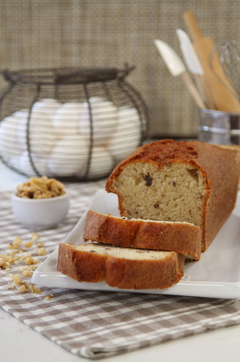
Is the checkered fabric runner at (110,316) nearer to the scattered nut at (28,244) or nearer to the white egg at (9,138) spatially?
the scattered nut at (28,244)

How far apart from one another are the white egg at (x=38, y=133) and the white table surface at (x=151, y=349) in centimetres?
123

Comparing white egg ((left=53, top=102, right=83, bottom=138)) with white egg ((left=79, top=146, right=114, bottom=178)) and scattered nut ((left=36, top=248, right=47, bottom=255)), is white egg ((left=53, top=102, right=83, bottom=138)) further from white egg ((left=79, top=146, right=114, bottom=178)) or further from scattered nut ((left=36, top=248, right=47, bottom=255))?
scattered nut ((left=36, top=248, right=47, bottom=255))

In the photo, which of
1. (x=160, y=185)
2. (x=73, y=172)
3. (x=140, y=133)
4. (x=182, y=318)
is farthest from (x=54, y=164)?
(x=182, y=318)

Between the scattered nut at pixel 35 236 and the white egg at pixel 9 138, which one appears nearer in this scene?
the scattered nut at pixel 35 236

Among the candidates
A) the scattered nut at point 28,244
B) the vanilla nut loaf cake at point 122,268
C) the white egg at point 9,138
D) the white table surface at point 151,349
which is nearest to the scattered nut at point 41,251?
the scattered nut at point 28,244

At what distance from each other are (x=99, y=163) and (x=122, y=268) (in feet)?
4.00

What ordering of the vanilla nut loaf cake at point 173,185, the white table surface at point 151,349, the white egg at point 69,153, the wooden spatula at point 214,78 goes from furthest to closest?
1. the wooden spatula at point 214,78
2. the white egg at point 69,153
3. the vanilla nut loaf cake at point 173,185
4. the white table surface at point 151,349

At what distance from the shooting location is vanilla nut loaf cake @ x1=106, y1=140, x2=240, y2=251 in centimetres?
137

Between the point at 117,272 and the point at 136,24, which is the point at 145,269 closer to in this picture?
the point at 117,272

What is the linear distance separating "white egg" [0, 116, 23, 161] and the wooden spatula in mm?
1015

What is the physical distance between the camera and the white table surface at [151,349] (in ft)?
2.98

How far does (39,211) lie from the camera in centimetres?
163

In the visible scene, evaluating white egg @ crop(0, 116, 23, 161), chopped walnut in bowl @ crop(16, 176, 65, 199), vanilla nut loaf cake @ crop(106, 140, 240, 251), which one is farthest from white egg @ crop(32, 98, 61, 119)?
vanilla nut loaf cake @ crop(106, 140, 240, 251)

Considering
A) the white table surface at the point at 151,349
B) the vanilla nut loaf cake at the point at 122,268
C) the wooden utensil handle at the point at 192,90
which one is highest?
the wooden utensil handle at the point at 192,90
